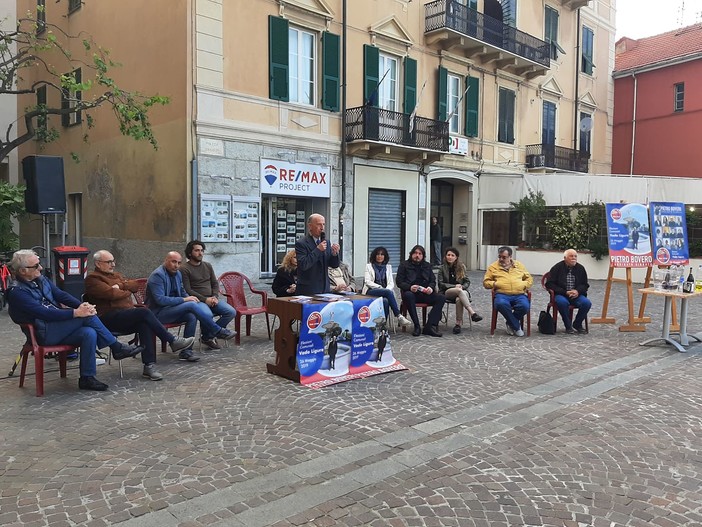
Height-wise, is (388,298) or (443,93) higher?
(443,93)

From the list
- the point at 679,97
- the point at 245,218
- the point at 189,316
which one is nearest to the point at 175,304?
the point at 189,316

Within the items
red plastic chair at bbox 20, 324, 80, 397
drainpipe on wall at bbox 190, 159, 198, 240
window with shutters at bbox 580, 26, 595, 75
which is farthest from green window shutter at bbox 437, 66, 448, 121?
→ red plastic chair at bbox 20, 324, 80, 397

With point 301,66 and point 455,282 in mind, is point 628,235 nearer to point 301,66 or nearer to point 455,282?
point 455,282

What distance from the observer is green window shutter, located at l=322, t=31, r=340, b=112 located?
14484mm

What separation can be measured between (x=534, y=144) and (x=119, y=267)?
14.6 metres

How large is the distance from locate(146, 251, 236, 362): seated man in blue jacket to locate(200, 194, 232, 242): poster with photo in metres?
5.85

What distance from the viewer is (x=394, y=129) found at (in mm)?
15727

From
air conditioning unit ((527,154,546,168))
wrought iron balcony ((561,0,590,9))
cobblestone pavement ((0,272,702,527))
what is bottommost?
cobblestone pavement ((0,272,702,527))

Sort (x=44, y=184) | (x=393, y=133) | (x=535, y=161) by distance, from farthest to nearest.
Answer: (x=535, y=161) < (x=393, y=133) < (x=44, y=184)

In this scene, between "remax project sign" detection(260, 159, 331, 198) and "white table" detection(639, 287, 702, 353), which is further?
"remax project sign" detection(260, 159, 331, 198)

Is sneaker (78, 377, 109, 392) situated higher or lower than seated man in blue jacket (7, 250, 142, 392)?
lower

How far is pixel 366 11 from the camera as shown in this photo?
1536 centimetres

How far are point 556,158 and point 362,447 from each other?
19.7 m

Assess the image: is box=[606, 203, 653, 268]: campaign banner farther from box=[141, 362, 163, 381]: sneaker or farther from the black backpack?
box=[141, 362, 163, 381]: sneaker
